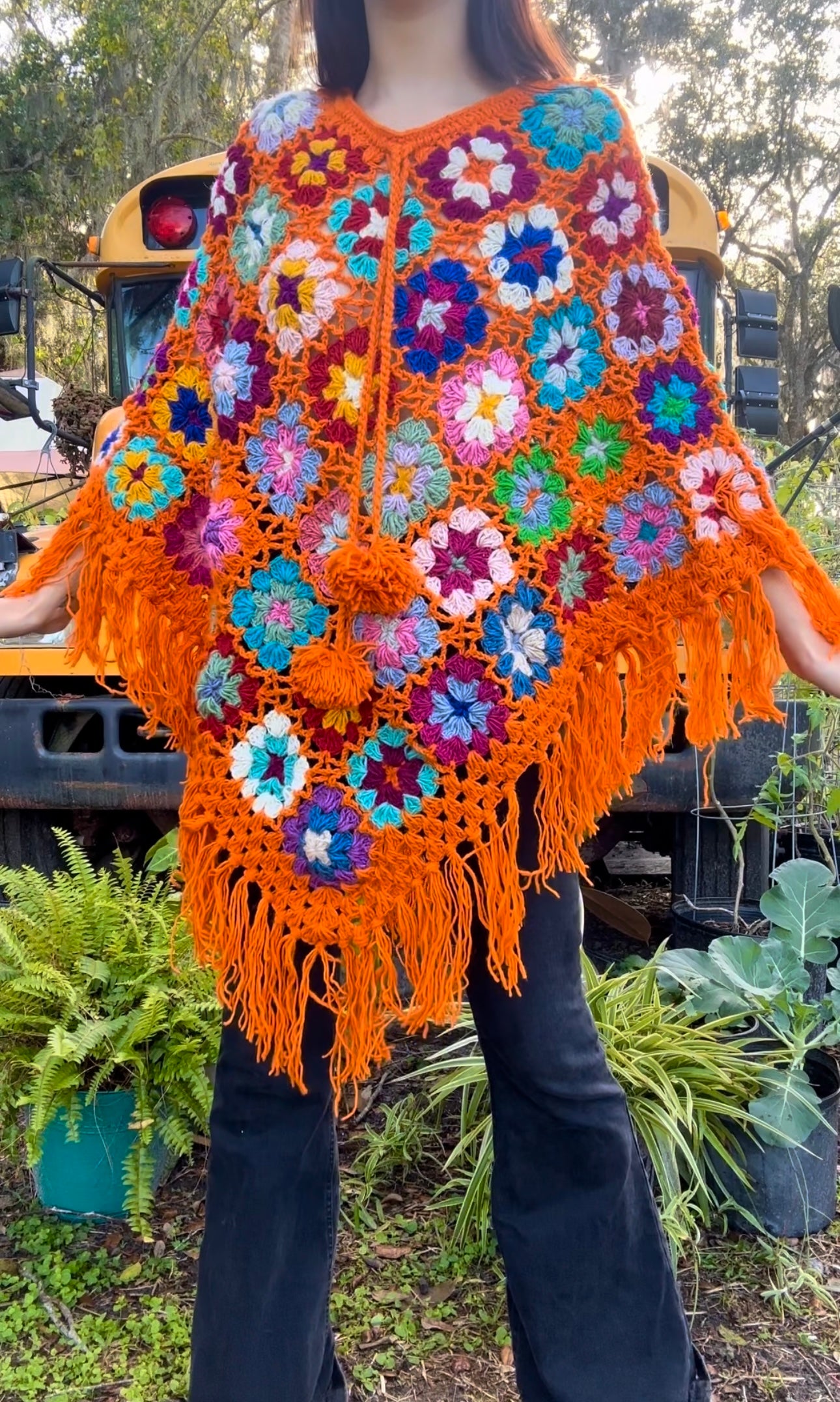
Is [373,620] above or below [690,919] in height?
above

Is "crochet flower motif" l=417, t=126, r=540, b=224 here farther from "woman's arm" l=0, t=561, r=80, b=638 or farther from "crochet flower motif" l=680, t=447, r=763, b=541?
"woman's arm" l=0, t=561, r=80, b=638

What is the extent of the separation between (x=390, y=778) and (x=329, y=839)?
0.10 meters

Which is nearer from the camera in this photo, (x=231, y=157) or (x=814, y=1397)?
(x=231, y=157)

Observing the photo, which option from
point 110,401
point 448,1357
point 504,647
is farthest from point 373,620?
point 110,401

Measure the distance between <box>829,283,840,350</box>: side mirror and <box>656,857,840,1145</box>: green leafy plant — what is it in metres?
1.06

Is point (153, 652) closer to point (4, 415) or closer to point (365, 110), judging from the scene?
point (365, 110)

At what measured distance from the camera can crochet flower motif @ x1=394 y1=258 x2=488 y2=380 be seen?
1.25m

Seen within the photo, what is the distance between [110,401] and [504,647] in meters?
3.01

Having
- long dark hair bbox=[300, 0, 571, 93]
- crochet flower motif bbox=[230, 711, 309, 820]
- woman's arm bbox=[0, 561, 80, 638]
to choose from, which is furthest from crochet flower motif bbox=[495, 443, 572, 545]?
woman's arm bbox=[0, 561, 80, 638]

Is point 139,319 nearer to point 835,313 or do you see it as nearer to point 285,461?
point 835,313

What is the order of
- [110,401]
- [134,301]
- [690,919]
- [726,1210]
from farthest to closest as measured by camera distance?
[110,401], [134,301], [690,919], [726,1210]

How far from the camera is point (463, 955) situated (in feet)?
4.21

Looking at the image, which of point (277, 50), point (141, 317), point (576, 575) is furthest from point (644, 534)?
point (277, 50)

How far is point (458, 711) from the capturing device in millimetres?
1274
